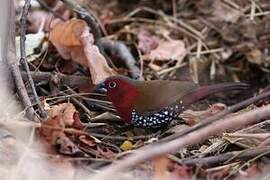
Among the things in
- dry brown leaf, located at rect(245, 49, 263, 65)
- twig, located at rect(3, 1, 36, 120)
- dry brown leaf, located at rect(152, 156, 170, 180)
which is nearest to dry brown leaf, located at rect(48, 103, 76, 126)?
twig, located at rect(3, 1, 36, 120)

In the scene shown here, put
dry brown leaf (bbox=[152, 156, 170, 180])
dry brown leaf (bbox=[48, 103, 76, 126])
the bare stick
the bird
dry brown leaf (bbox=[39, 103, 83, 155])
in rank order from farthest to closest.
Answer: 1. the bird
2. dry brown leaf (bbox=[48, 103, 76, 126])
3. dry brown leaf (bbox=[39, 103, 83, 155])
4. dry brown leaf (bbox=[152, 156, 170, 180])
5. the bare stick

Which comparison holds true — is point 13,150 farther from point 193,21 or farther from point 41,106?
point 193,21

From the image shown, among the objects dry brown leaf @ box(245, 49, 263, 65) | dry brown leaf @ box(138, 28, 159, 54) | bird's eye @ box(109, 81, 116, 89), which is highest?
dry brown leaf @ box(138, 28, 159, 54)

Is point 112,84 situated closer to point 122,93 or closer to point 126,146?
point 122,93

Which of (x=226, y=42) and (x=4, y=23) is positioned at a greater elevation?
(x=4, y=23)

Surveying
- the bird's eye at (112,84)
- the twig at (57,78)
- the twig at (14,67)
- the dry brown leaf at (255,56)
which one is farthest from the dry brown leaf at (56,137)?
the dry brown leaf at (255,56)

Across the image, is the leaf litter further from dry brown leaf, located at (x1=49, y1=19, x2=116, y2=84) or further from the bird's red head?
the bird's red head

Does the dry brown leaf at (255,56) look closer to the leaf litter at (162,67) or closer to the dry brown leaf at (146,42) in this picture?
the leaf litter at (162,67)

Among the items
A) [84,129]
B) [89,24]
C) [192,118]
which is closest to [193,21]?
[89,24]
